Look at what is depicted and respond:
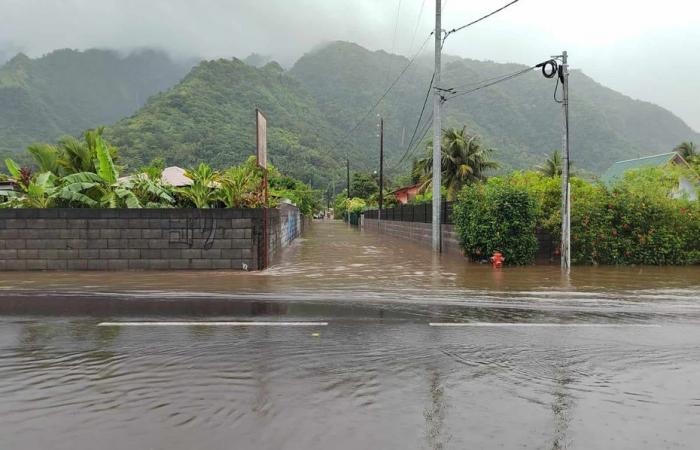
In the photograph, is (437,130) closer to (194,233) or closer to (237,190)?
(237,190)

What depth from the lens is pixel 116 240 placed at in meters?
15.1

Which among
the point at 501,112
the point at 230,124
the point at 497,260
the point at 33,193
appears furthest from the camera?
the point at 501,112

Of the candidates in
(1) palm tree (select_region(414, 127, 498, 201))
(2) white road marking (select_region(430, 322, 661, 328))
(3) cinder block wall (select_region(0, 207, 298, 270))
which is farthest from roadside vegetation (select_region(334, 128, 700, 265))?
(1) palm tree (select_region(414, 127, 498, 201))

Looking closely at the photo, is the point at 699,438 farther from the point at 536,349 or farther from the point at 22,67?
the point at 22,67

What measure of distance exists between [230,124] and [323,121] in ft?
90.5

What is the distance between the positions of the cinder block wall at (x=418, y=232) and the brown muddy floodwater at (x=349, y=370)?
10.2 meters

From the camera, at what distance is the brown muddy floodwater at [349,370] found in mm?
4109

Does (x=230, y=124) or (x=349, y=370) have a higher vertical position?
(x=230, y=124)

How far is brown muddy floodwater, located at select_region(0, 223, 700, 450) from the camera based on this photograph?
4.11m

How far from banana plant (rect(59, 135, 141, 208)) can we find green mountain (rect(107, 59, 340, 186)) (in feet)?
165

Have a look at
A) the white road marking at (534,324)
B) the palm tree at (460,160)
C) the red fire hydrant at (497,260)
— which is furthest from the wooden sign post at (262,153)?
the palm tree at (460,160)

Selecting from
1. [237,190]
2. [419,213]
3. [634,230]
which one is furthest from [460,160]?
[237,190]

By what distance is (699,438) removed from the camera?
404 cm

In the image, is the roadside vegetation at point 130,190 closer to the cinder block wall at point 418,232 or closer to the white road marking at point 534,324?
the cinder block wall at point 418,232
